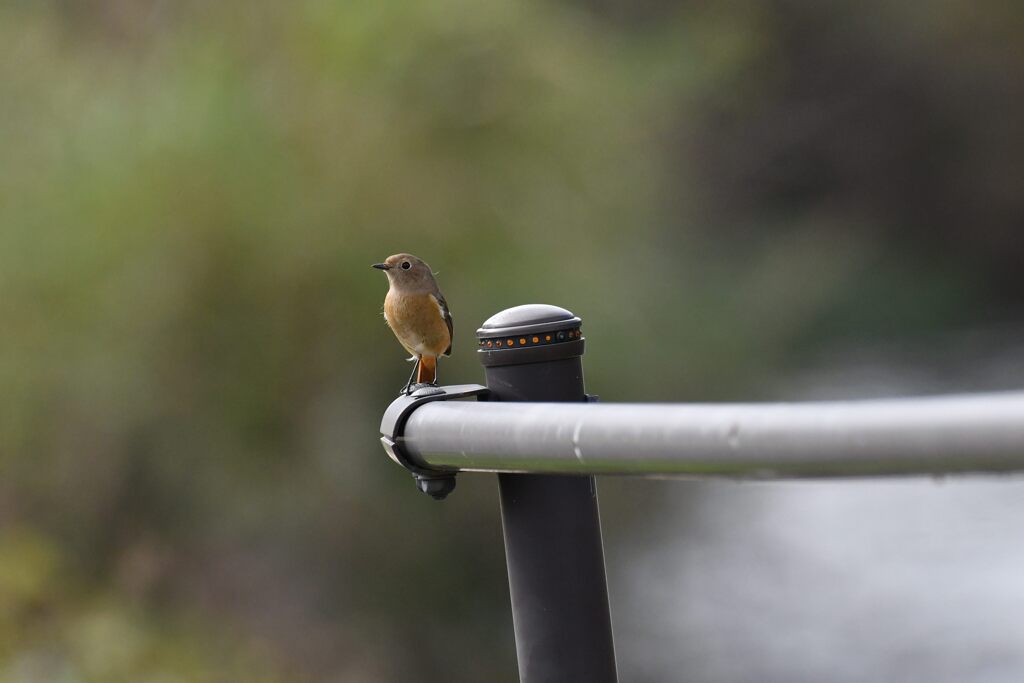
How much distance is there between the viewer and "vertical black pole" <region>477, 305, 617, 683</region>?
1.02 metres

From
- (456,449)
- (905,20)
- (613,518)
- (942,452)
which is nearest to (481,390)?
(456,449)

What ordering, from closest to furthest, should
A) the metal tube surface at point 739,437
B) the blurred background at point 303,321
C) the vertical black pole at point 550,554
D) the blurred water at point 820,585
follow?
the metal tube surface at point 739,437
the vertical black pole at point 550,554
the blurred background at point 303,321
the blurred water at point 820,585

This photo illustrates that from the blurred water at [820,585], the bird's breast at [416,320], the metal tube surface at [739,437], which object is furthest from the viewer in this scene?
the blurred water at [820,585]

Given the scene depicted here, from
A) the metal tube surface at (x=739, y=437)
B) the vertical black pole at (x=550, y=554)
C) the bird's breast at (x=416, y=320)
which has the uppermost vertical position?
the bird's breast at (x=416, y=320)

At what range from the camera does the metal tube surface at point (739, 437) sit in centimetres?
70

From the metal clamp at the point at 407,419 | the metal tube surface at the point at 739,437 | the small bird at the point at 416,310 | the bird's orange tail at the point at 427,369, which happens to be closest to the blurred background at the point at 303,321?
the bird's orange tail at the point at 427,369

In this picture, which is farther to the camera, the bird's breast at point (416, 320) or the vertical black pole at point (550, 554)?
the bird's breast at point (416, 320)

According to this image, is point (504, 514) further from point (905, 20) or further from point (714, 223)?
point (905, 20)

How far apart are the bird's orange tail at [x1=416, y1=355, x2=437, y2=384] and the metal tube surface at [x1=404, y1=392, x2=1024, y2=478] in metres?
1.49

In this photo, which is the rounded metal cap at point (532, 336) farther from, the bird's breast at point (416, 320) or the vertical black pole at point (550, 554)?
the bird's breast at point (416, 320)

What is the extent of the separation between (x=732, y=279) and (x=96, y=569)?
8.51 feet

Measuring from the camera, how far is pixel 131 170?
3.80m

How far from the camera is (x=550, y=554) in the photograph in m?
1.03

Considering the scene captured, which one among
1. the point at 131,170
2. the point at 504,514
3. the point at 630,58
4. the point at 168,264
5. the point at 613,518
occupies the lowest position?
the point at 613,518
